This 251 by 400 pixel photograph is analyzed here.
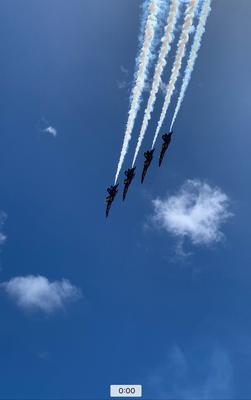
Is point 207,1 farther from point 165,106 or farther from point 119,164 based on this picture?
point 119,164

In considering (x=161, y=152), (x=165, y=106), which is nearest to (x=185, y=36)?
(x=165, y=106)

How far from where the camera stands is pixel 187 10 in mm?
44375

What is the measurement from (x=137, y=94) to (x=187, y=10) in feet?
27.2

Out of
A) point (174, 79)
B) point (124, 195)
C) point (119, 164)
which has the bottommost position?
point (119, 164)

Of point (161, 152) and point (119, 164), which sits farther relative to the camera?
point (161, 152)

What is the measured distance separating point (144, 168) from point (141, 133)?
14.3 meters

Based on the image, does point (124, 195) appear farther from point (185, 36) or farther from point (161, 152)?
point (185, 36)

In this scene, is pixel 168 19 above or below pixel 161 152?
below

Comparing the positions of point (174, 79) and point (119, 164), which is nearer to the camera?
point (174, 79)

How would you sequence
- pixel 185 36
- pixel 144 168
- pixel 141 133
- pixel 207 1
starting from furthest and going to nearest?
pixel 144 168 → pixel 141 133 → pixel 185 36 → pixel 207 1

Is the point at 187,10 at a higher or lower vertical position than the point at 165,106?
higher

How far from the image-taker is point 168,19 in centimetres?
4434

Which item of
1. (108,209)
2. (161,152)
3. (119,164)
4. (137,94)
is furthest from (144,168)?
Answer: (137,94)

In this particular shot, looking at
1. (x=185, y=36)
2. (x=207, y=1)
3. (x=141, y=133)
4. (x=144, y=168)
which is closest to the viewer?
(x=207, y=1)
